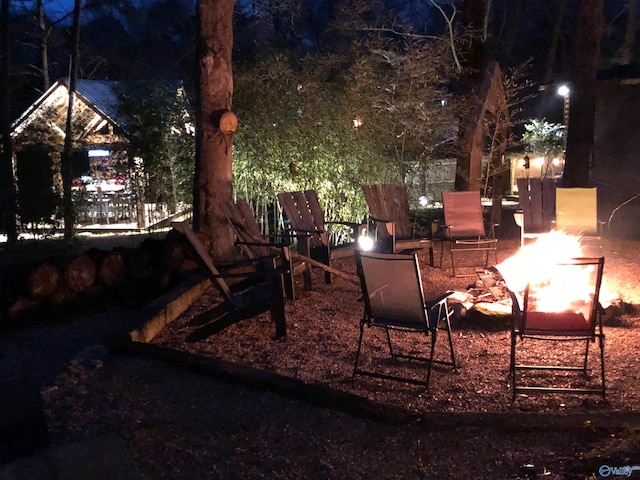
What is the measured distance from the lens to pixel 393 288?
3672 mm

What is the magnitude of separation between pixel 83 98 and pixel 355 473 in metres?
11.9

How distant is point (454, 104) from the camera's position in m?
9.16

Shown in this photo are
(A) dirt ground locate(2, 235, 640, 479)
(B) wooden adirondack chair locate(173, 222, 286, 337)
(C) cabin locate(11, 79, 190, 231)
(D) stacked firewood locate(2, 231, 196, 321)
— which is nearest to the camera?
(A) dirt ground locate(2, 235, 640, 479)

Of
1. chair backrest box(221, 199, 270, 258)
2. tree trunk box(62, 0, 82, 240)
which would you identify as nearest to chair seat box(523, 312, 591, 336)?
chair backrest box(221, 199, 270, 258)

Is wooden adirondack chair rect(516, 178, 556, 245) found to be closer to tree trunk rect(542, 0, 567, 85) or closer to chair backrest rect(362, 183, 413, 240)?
chair backrest rect(362, 183, 413, 240)

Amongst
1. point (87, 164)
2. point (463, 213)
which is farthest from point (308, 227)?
point (87, 164)

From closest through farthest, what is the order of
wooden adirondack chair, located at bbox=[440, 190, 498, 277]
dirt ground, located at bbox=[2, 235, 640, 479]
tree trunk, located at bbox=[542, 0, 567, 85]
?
dirt ground, located at bbox=[2, 235, 640, 479] < wooden adirondack chair, located at bbox=[440, 190, 498, 277] < tree trunk, located at bbox=[542, 0, 567, 85]

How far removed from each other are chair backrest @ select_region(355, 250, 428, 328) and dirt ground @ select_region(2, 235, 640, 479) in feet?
1.23

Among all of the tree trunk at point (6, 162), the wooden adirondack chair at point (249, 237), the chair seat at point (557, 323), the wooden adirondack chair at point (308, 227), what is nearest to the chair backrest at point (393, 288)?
the chair seat at point (557, 323)

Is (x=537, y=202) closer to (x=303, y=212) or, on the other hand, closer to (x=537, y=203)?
(x=537, y=203)

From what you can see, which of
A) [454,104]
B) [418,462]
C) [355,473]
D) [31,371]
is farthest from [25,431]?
[454,104]

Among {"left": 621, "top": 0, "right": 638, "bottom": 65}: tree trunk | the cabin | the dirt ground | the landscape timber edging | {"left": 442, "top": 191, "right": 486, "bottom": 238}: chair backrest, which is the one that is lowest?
the dirt ground

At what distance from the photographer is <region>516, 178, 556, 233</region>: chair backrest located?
7.46 metres

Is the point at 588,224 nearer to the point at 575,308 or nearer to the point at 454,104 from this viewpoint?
the point at 454,104
